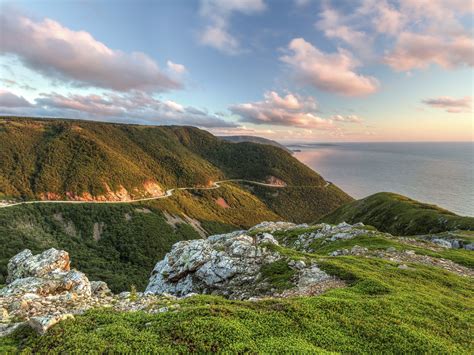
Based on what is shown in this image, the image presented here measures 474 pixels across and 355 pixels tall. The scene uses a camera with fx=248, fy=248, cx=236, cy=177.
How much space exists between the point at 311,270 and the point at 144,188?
163270 mm

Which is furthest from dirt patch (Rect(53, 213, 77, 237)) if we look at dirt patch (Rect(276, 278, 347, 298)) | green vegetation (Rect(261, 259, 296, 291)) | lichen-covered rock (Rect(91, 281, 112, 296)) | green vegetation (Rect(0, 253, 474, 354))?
dirt patch (Rect(276, 278, 347, 298))

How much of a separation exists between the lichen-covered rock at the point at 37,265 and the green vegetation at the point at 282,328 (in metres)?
10.5

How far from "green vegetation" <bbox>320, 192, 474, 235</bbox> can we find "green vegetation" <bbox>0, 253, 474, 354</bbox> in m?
45.8

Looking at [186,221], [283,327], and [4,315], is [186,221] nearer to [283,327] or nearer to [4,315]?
[4,315]

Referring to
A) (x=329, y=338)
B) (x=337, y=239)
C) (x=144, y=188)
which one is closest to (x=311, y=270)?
(x=329, y=338)

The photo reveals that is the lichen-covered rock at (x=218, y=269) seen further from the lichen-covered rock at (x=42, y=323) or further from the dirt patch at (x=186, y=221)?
the dirt patch at (x=186, y=221)

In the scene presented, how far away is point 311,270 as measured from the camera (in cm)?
1745

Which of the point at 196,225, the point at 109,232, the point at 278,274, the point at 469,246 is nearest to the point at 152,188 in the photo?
the point at 196,225

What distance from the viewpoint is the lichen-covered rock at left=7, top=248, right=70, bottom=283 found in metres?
18.1

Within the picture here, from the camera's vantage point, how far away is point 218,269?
2041cm

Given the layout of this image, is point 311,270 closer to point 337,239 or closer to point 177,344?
point 177,344

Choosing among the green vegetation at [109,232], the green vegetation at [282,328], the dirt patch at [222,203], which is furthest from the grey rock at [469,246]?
the dirt patch at [222,203]

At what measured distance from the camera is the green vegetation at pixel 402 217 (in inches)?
1950

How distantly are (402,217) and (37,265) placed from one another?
7105 cm
